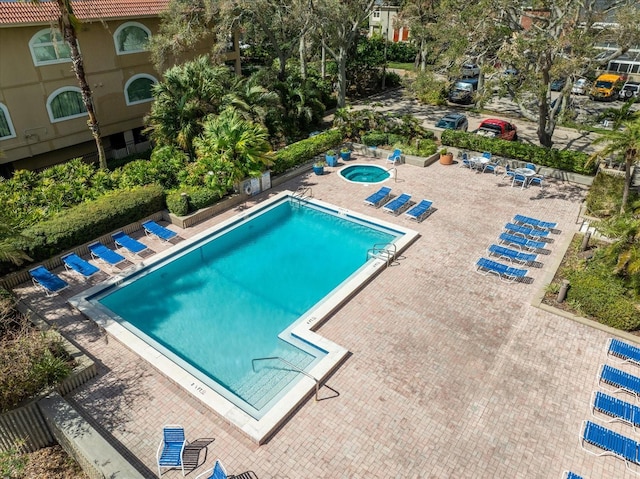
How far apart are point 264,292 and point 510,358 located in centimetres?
865

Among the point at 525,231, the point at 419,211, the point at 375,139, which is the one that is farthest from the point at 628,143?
the point at 375,139

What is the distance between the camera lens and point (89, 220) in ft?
59.5

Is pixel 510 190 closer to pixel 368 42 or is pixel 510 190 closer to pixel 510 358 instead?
pixel 510 358

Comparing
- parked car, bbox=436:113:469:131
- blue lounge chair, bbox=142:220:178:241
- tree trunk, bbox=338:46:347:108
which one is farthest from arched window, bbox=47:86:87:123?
parked car, bbox=436:113:469:131

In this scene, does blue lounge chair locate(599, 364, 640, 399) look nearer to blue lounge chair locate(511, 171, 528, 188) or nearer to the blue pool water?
the blue pool water

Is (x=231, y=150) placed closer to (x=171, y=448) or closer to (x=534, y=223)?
(x=534, y=223)

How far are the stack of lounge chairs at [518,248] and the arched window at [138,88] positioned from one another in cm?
2302

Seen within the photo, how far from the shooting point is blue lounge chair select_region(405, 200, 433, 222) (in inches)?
818

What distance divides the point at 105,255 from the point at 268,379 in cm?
918

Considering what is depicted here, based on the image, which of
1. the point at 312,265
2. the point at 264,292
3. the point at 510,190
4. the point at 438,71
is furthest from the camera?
the point at 438,71

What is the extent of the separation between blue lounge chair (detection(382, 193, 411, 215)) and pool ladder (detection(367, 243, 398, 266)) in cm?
268

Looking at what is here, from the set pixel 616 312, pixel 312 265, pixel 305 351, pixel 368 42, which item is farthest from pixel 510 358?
pixel 368 42

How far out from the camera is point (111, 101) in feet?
89.9

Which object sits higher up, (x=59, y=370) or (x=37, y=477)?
(x=59, y=370)
